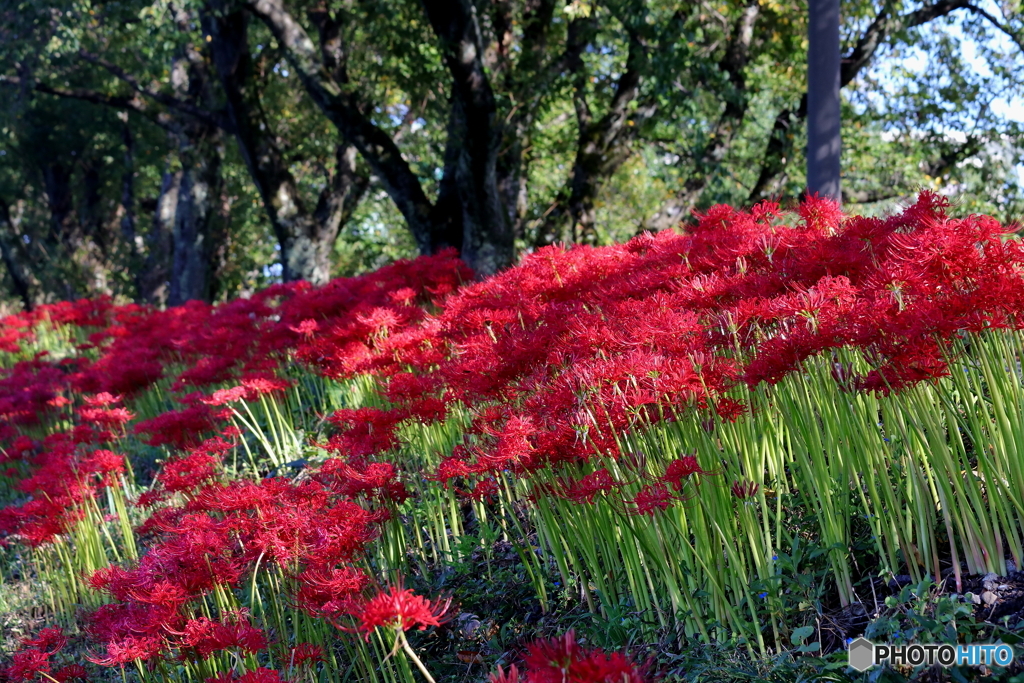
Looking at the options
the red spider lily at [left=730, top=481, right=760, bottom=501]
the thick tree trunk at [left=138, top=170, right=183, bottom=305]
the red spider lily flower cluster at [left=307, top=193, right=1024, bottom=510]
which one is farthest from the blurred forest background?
the red spider lily at [left=730, top=481, right=760, bottom=501]

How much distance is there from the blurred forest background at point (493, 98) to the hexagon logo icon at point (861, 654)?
6.91 metres

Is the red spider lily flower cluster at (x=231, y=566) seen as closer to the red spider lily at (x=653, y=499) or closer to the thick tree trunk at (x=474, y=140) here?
the red spider lily at (x=653, y=499)

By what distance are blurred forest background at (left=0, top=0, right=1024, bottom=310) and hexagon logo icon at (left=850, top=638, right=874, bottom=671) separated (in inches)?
272

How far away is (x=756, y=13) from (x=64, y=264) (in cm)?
1707

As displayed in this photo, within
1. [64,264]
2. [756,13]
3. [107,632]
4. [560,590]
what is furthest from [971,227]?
[64,264]

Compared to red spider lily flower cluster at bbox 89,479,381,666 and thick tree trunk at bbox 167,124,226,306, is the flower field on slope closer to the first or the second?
red spider lily flower cluster at bbox 89,479,381,666

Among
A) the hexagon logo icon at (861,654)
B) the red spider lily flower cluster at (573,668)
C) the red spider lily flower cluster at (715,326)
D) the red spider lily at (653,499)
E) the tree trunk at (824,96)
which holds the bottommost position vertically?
the hexagon logo icon at (861,654)

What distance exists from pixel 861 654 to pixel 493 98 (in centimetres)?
779

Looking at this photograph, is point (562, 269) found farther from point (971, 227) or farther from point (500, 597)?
point (971, 227)

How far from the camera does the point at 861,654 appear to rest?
2.80 meters

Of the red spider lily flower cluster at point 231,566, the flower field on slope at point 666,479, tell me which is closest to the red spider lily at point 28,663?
the flower field on slope at point 666,479

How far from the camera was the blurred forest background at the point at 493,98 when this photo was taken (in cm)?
1020

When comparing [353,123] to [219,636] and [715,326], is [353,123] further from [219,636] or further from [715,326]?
[219,636]

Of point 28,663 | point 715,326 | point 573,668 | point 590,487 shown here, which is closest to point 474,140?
point 715,326
